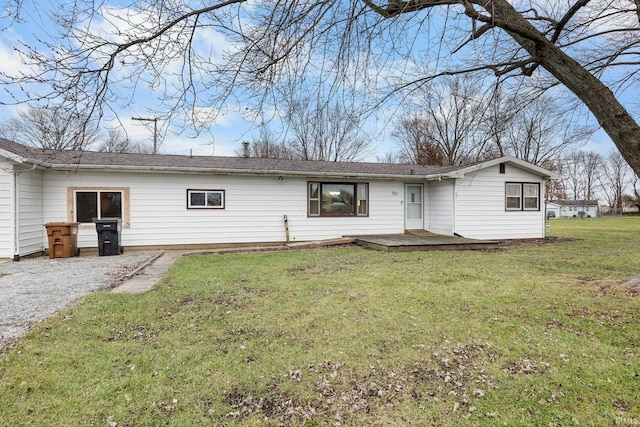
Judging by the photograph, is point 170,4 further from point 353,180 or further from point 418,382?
point 353,180

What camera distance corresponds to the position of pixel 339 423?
91.2 inches

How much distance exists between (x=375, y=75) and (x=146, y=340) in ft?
13.6

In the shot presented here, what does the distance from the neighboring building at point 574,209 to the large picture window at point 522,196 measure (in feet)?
152

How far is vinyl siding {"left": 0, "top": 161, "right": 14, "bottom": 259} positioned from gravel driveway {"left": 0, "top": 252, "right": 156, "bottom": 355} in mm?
503

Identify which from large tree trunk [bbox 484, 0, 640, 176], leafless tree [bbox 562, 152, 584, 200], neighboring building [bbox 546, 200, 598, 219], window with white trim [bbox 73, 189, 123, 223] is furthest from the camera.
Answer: neighboring building [bbox 546, 200, 598, 219]

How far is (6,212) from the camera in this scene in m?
8.94

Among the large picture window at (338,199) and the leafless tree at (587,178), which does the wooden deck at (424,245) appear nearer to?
the large picture window at (338,199)

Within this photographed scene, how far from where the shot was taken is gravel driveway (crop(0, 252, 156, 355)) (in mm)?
4332

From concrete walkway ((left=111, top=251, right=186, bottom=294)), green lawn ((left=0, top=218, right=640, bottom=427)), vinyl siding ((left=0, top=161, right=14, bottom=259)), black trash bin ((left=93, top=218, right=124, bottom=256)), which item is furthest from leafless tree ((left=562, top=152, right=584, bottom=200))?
vinyl siding ((left=0, top=161, right=14, bottom=259))

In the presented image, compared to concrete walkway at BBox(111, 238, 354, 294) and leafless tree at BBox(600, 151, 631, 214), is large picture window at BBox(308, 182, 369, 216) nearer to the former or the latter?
concrete walkway at BBox(111, 238, 354, 294)

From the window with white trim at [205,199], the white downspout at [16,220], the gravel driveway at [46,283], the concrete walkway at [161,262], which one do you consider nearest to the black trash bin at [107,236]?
the gravel driveway at [46,283]

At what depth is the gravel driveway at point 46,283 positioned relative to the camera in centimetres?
433

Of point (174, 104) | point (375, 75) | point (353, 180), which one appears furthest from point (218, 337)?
point (353, 180)

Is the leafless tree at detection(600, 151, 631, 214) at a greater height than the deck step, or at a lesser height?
greater
